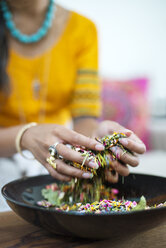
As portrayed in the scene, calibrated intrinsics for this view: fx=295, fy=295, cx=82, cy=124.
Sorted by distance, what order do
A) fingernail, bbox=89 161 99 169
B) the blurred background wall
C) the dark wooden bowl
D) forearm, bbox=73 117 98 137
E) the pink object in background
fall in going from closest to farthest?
the dark wooden bowl, fingernail, bbox=89 161 99 169, forearm, bbox=73 117 98 137, the pink object in background, the blurred background wall

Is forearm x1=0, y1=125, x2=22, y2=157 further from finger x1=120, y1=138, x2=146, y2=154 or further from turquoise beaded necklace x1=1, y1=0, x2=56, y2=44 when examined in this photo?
turquoise beaded necklace x1=1, y1=0, x2=56, y2=44

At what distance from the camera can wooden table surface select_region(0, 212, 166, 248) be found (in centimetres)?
49

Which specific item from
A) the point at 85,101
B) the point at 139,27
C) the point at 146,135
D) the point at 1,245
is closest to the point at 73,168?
the point at 1,245

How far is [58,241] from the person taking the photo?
507 mm

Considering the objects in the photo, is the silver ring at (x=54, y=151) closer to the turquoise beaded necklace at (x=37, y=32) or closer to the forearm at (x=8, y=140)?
the forearm at (x=8, y=140)

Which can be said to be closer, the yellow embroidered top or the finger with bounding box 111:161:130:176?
the finger with bounding box 111:161:130:176

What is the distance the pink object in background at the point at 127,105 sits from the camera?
75.4 inches

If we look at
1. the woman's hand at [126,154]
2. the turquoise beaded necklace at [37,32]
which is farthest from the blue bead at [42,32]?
the woman's hand at [126,154]

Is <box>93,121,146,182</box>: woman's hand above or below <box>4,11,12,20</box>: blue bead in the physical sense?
below

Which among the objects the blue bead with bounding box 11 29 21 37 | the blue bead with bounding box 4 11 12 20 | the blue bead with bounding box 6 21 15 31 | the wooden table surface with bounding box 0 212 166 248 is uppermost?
the blue bead with bounding box 4 11 12 20

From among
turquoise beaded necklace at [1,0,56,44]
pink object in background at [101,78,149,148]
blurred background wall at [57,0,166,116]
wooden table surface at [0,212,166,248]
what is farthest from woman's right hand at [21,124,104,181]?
blurred background wall at [57,0,166,116]

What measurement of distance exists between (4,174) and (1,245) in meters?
0.40

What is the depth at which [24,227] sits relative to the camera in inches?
22.4

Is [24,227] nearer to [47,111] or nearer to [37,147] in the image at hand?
[37,147]
